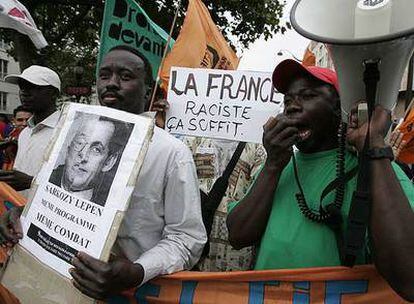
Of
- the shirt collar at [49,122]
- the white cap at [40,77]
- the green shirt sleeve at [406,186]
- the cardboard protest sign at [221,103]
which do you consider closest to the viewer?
the green shirt sleeve at [406,186]

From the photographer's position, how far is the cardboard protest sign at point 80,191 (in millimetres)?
1732

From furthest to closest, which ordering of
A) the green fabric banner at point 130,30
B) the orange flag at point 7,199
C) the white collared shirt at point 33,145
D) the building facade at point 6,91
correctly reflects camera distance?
1. the building facade at point 6,91
2. the green fabric banner at point 130,30
3. the white collared shirt at point 33,145
4. the orange flag at point 7,199

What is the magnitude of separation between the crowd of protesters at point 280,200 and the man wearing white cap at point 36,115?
1364 mm

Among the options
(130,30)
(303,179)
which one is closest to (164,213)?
(303,179)

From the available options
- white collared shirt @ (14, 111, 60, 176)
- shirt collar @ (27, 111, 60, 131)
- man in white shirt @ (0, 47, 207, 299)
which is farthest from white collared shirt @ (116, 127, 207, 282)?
shirt collar @ (27, 111, 60, 131)

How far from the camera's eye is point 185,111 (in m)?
3.24

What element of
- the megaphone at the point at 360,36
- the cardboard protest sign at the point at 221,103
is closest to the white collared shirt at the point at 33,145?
the cardboard protest sign at the point at 221,103

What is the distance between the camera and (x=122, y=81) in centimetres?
216

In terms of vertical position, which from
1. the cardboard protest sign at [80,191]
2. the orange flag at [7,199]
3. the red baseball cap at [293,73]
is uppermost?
the red baseball cap at [293,73]

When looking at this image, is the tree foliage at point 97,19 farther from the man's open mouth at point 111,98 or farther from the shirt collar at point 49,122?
the man's open mouth at point 111,98

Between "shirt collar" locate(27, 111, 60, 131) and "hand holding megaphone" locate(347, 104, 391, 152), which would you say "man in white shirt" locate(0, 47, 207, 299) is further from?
"shirt collar" locate(27, 111, 60, 131)

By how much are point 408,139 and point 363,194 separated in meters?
1.56

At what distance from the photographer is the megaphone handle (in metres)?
1.58

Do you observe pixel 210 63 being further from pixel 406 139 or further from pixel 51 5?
pixel 51 5
